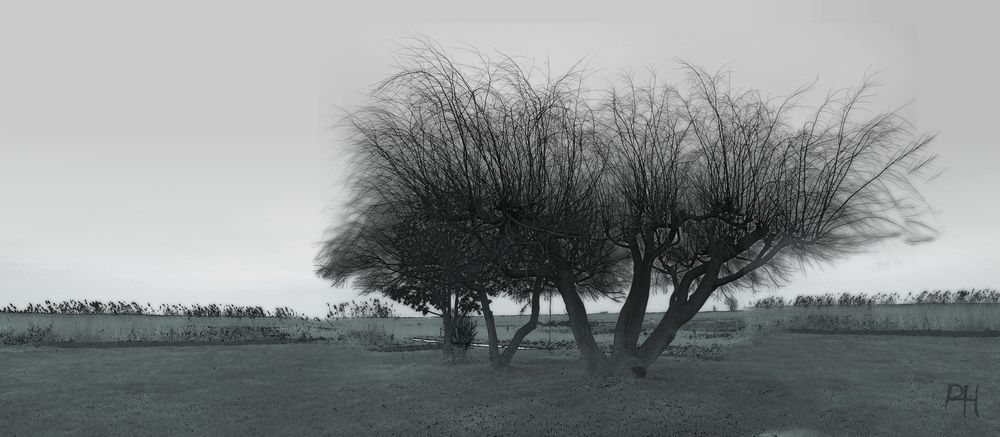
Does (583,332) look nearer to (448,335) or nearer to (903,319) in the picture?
(448,335)

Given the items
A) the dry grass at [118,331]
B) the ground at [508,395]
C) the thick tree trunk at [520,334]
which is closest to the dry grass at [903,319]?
the ground at [508,395]

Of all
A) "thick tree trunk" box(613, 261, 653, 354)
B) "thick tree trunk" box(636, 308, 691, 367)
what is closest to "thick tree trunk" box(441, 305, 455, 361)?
"thick tree trunk" box(613, 261, 653, 354)

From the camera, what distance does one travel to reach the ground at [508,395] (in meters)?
14.7

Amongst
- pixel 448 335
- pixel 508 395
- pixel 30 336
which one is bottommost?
pixel 508 395

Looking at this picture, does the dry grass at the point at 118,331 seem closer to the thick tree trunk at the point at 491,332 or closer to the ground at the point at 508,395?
the ground at the point at 508,395

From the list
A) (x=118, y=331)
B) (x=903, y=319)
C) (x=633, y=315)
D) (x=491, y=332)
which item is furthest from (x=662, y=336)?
(x=118, y=331)

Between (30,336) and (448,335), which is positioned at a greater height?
(448,335)

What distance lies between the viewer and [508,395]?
59.9 feet

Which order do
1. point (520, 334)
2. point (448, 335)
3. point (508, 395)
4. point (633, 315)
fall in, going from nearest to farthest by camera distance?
point (508, 395) → point (633, 315) → point (520, 334) → point (448, 335)

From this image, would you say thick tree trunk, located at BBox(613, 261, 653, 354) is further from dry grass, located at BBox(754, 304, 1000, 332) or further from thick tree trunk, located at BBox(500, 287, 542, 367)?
dry grass, located at BBox(754, 304, 1000, 332)

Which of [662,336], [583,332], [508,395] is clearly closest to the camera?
[508,395]

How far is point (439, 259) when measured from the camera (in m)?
17.4

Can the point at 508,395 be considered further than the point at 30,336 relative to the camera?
No

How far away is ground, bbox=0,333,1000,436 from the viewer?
14688mm
